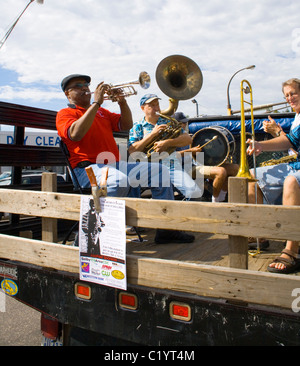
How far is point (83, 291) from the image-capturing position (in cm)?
205

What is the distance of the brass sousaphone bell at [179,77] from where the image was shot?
3873mm

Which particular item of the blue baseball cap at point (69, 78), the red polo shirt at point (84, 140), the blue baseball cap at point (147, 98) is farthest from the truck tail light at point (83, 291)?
the blue baseball cap at point (147, 98)

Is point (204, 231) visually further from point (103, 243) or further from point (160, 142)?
point (160, 142)

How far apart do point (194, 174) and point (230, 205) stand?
238 centimetres

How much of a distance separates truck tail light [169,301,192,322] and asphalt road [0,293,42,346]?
176cm

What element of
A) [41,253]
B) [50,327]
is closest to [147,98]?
[41,253]

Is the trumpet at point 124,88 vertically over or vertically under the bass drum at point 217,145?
over

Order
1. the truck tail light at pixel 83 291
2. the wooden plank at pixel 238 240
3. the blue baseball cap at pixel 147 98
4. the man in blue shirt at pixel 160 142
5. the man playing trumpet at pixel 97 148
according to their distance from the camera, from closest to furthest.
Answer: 1. the wooden plank at pixel 238 240
2. the truck tail light at pixel 83 291
3. the man playing trumpet at pixel 97 148
4. the man in blue shirt at pixel 160 142
5. the blue baseball cap at pixel 147 98

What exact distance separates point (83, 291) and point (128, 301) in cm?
31

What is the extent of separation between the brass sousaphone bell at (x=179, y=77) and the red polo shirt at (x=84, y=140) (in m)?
1.01

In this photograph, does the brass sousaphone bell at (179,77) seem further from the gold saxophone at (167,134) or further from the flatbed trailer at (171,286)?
the flatbed trailer at (171,286)
